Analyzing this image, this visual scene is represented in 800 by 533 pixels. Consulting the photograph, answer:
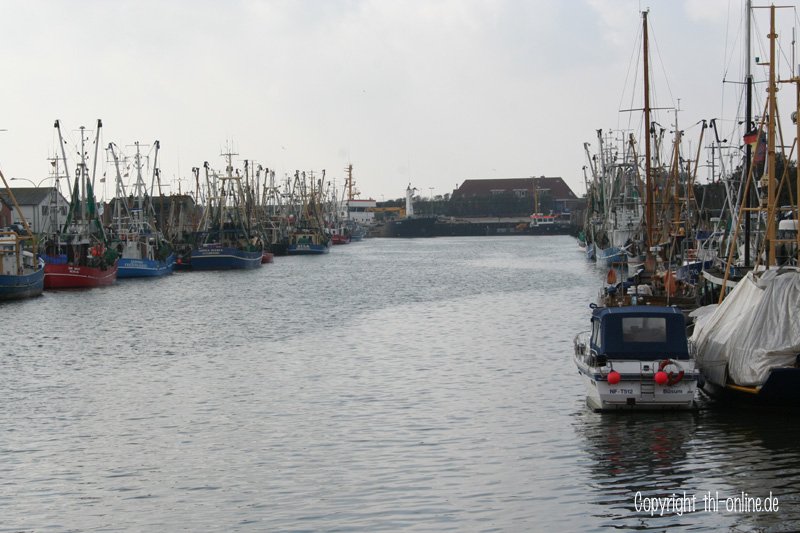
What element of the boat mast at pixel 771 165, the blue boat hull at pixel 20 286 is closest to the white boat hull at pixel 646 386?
the boat mast at pixel 771 165

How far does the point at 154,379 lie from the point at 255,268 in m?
84.3

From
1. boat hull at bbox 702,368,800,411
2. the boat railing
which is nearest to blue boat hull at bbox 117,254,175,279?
the boat railing

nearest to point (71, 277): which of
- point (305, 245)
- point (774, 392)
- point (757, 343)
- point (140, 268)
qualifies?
point (140, 268)

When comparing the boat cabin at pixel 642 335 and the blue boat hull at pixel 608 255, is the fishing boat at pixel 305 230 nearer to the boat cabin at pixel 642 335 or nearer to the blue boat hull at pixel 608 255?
the blue boat hull at pixel 608 255

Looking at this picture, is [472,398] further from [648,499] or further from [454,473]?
[648,499]

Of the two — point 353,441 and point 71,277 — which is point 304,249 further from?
point 353,441

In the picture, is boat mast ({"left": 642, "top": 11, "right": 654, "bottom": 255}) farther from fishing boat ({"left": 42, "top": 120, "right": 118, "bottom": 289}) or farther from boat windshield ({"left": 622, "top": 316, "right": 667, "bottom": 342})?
fishing boat ({"left": 42, "top": 120, "right": 118, "bottom": 289})

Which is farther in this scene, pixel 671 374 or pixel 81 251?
pixel 81 251

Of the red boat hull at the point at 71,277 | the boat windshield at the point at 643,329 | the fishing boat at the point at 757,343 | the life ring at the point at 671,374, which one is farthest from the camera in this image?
the red boat hull at the point at 71,277

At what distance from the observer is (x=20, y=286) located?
69.1 m

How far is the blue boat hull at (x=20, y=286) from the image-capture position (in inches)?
2672

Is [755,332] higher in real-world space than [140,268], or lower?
higher

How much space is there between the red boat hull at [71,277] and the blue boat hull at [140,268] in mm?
11780

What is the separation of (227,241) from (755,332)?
10052 centimetres
